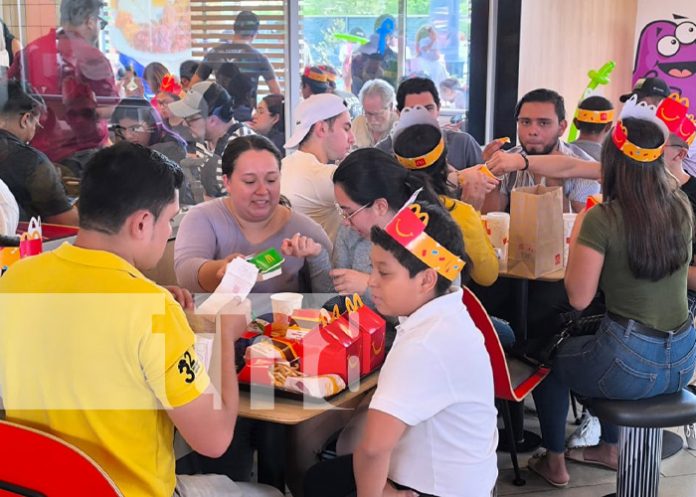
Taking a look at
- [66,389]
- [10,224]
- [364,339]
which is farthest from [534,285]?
[66,389]

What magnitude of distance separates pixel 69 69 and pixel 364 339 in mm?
3051

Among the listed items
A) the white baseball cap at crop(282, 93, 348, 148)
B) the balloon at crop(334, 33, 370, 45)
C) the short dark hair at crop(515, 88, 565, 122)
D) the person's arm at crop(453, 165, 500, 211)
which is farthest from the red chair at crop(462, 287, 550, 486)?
the balloon at crop(334, 33, 370, 45)

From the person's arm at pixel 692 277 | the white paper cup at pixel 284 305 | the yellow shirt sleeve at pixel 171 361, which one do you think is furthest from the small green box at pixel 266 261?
the person's arm at pixel 692 277

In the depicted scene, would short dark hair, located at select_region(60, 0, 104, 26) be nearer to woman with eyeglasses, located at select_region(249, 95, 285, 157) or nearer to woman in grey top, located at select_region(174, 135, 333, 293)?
woman with eyeglasses, located at select_region(249, 95, 285, 157)

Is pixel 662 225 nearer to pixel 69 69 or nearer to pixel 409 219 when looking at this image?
pixel 409 219

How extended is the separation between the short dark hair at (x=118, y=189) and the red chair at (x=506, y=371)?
1110mm

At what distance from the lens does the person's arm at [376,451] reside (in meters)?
1.67

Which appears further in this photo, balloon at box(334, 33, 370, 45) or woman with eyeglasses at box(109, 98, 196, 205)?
balloon at box(334, 33, 370, 45)

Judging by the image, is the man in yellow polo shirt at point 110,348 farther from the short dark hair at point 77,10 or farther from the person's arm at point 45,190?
the short dark hair at point 77,10

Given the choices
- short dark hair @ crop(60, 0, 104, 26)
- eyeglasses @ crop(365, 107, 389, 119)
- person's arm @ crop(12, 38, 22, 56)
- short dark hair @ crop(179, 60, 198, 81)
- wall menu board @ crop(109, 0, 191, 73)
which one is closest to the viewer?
person's arm @ crop(12, 38, 22, 56)

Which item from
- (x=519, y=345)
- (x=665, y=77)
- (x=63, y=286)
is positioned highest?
(x=665, y=77)

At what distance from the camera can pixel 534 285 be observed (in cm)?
368

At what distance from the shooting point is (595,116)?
4.38m

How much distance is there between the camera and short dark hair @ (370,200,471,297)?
1815 mm
